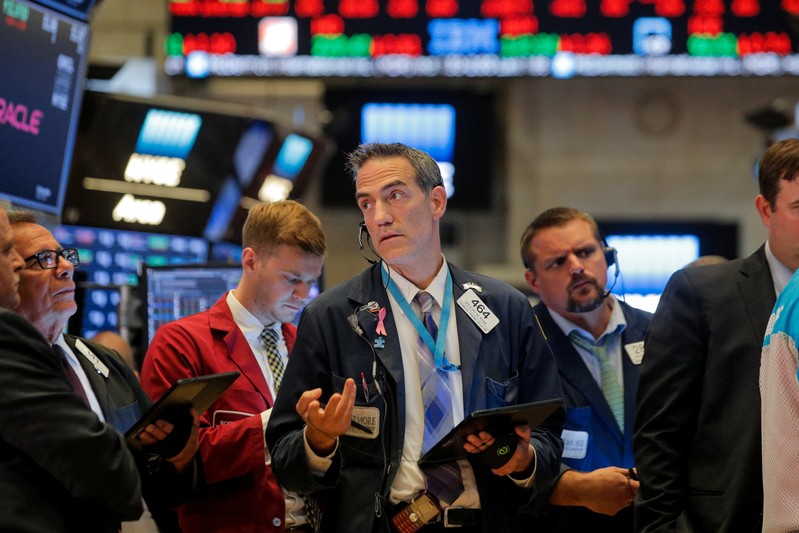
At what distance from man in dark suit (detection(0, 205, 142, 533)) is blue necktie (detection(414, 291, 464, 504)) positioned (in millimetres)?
791

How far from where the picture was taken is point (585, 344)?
411cm

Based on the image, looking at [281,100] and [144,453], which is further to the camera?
[281,100]

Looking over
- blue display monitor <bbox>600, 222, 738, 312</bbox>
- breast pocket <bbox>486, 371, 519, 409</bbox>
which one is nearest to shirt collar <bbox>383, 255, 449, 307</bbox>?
breast pocket <bbox>486, 371, 519, 409</bbox>

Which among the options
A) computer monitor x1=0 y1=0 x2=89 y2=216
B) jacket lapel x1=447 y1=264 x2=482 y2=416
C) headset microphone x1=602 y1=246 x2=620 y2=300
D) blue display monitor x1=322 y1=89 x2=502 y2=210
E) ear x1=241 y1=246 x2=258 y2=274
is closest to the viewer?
jacket lapel x1=447 y1=264 x2=482 y2=416

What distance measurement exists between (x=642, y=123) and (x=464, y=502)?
8.86 meters

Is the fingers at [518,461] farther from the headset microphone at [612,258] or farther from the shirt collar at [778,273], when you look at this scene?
the headset microphone at [612,258]

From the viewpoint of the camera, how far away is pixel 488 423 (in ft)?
9.45

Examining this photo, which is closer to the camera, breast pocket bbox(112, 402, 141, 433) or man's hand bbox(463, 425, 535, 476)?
man's hand bbox(463, 425, 535, 476)

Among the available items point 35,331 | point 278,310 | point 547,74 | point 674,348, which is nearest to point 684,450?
point 674,348

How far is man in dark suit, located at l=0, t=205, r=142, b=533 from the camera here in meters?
2.64

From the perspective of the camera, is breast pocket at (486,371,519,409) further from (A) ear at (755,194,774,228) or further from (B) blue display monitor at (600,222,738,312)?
(B) blue display monitor at (600,222,738,312)

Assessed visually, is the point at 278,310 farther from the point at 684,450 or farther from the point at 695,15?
the point at 695,15

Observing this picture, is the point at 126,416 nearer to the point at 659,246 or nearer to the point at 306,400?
the point at 306,400

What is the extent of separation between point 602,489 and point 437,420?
85 centimetres
